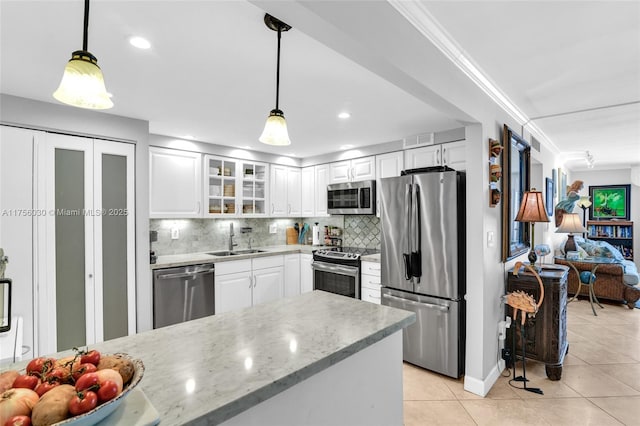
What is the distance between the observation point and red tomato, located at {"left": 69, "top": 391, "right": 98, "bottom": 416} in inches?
26.1

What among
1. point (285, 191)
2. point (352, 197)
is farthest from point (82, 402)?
point (285, 191)

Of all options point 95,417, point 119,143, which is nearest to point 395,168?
point 119,143

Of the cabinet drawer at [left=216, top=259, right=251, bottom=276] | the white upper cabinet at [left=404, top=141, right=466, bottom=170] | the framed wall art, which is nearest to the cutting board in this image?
the cabinet drawer at [left=216, top=259, right=251, bottom=276]

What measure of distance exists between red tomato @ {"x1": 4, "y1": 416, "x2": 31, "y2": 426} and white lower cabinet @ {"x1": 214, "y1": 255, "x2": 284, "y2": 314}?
317 centimetres

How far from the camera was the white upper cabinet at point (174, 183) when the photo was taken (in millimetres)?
3621

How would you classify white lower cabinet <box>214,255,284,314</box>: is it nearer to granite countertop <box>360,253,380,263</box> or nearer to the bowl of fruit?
granite countertop <box>360,253,380,263</box>

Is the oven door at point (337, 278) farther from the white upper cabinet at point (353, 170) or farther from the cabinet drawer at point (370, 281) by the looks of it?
the white upper cabinet at point (353, 170)

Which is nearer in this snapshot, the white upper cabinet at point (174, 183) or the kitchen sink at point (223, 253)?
the white upper cabinet at point (174, 183)

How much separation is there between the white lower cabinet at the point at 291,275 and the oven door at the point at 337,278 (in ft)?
1.05

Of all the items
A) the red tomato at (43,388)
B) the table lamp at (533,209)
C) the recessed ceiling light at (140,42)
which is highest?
the recessed ceiling light at (140,42)

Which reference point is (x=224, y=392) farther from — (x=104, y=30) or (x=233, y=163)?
(x=233, y=163)

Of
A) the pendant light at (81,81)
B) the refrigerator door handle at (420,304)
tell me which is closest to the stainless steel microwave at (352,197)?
the refrigerator door handle at (420,304)

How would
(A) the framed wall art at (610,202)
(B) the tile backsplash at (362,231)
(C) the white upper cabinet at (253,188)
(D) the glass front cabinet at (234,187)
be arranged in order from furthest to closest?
1. (A) the framed wall art at (610,202)
2. (B) the tile backsplash at (362,231)
3. (C) the white upper cabinet at (253,188)
4. (D) the glass front cabinet at (234,187)

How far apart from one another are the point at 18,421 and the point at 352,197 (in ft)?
13.1
